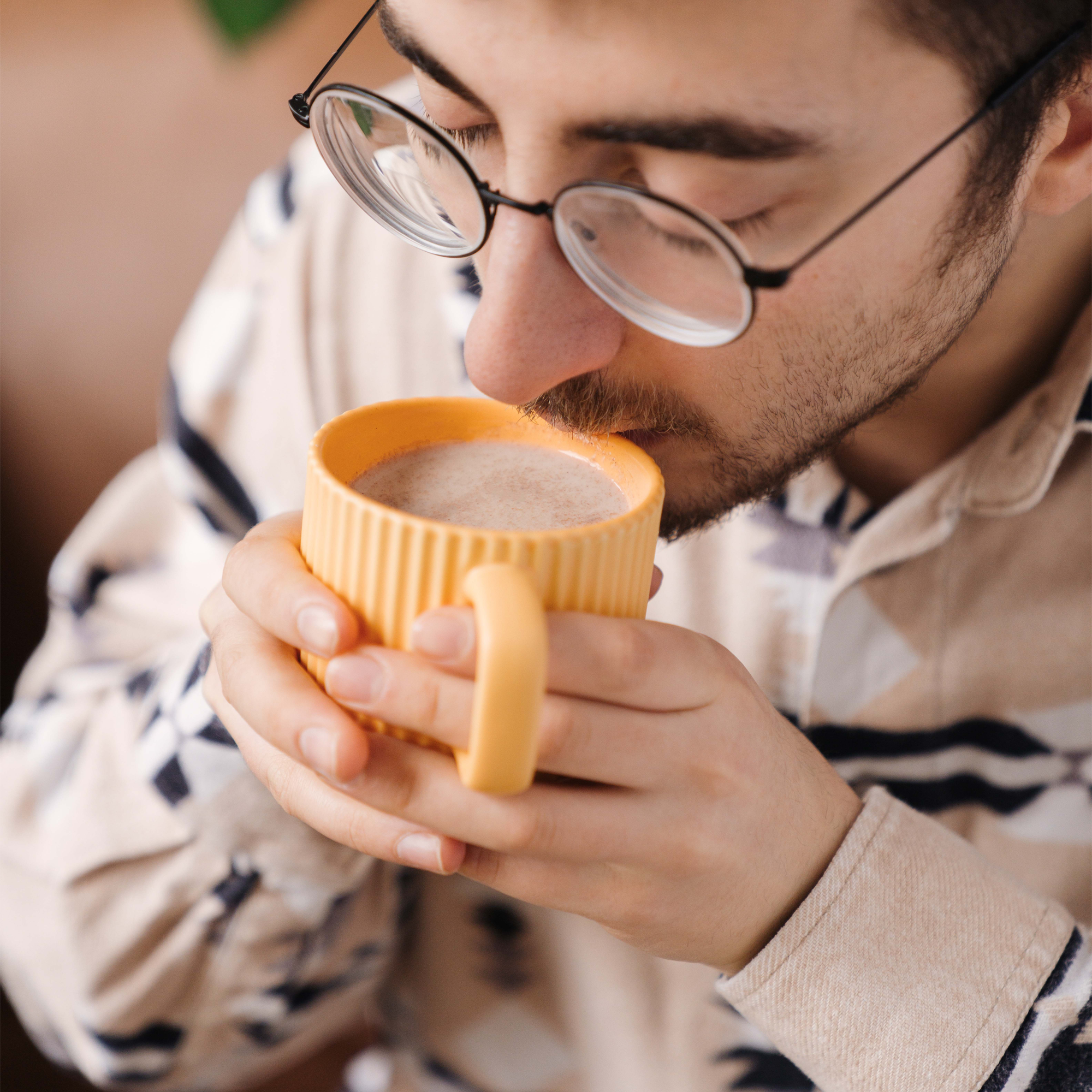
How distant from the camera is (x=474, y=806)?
0.58 metres

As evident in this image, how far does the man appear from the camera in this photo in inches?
24.2

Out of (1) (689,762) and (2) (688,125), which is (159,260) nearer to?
(2) (688,125)

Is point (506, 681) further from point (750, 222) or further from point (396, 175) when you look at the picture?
point (396, 175)

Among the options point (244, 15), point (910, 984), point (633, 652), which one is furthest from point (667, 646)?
point (244, 15)

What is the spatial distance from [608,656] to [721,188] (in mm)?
304

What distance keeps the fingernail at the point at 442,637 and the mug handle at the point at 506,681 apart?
0.02 meters

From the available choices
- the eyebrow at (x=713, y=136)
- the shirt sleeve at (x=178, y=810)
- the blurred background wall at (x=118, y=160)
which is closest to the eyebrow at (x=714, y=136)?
the eyebrow at (x=713, y=136)

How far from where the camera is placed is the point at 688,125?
612 millimetres

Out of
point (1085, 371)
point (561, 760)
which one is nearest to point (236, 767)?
point (561, 760)

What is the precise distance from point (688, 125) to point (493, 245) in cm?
16

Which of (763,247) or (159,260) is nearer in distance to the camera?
(763,247)

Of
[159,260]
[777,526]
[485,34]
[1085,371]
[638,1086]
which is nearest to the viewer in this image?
[485,34]

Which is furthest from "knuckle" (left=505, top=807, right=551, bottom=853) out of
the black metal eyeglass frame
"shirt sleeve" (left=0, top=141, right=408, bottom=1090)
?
"shirt sleeve" (left=0, top=141, right=408, bottom=1090)

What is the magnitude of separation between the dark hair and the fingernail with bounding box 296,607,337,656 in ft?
1.62
